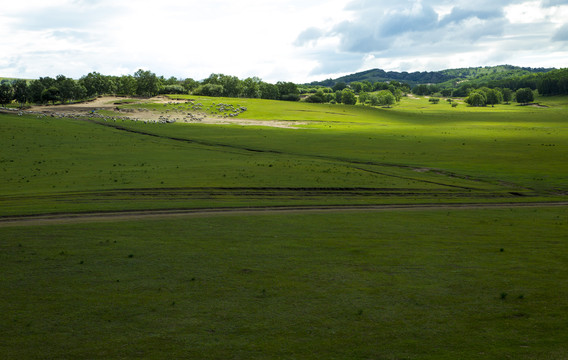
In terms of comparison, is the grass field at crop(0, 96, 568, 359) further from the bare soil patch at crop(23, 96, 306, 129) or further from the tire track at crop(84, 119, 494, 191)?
the bare soil patch at crop(23, 96, 306, 129)

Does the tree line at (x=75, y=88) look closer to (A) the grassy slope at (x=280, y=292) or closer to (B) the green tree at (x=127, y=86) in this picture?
(B) the green tree at (x=127, y=86)

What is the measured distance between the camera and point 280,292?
17828 millimetres

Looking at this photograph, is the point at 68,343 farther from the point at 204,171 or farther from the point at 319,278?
the point at 204,171

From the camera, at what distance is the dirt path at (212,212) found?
29.6 meters

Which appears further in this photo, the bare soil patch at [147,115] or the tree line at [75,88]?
the tree line at [75,88]

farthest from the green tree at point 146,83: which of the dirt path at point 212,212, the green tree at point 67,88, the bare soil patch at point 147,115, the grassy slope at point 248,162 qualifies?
the dirt path at point 212,212

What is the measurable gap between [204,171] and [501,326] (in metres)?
40.5

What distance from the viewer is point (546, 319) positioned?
618 inches

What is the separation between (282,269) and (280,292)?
2552 millimetres

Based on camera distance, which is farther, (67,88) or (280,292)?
(67,88)

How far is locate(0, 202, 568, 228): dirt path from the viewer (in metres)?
29.6

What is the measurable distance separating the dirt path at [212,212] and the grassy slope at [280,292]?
2.65 metres

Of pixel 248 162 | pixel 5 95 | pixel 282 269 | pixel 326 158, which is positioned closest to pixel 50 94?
pixel 5 95

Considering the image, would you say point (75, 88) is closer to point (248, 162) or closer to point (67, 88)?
point (67, 88)
